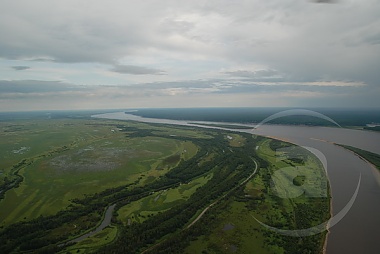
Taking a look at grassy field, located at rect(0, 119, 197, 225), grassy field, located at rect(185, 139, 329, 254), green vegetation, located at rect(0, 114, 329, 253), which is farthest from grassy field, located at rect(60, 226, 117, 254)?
grassy field, located at rect(0, 119, 197, 225)

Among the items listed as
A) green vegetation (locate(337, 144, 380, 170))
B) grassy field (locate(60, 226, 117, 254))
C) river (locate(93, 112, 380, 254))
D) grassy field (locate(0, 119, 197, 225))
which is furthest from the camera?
green vegetation (locate(337, 144, 380, 170))

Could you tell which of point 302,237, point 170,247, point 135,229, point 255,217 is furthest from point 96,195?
point 302,237

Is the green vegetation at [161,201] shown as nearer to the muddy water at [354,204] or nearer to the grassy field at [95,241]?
the grassy field at [95,241]

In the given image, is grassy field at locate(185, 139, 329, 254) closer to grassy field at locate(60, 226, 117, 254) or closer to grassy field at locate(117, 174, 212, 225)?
→ grassy field at locate(117, 174, 212, 225)

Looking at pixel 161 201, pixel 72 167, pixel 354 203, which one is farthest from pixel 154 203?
pixel 72 167

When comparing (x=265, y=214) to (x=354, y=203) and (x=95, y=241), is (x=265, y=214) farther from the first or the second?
(x=95, y=241)

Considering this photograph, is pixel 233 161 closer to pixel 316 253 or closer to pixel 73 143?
pixel 316 253
